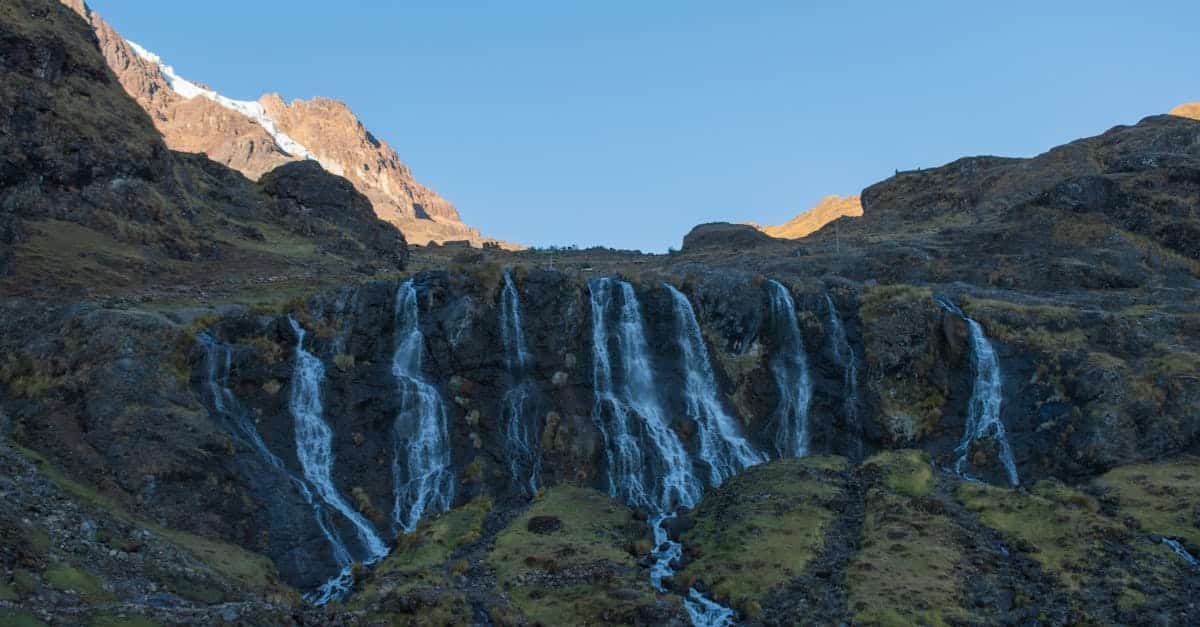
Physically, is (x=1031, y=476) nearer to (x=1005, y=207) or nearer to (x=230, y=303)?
(x=230, y=303)

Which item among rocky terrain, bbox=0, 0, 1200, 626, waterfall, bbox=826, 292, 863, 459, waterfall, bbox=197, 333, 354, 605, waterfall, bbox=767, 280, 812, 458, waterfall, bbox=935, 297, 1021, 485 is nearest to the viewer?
rocky terrain, bbox=0, 0, 1200, 626

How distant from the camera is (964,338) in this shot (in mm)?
68688

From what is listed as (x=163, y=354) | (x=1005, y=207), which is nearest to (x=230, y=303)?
(x=163, y=354)

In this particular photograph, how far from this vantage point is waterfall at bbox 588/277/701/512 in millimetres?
56719

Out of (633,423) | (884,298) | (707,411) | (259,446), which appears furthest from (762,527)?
(884,298)

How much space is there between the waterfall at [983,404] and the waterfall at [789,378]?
11.1 metres

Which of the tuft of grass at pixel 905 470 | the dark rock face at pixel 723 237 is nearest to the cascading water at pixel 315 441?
the tuft of grass at pixel 905 470

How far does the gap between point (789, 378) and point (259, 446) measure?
128 feet

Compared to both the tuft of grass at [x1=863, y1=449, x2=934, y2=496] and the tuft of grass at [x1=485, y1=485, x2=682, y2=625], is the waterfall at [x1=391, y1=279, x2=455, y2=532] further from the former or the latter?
the tuft of grass at [x1=863, y1=449, x2=934, y2=496]

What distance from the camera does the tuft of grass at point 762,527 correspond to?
4034cm

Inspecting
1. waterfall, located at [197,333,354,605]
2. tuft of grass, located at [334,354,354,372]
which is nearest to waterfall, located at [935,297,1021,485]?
waterfall, located at [197,333,354,605]

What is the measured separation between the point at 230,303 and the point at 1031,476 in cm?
5724

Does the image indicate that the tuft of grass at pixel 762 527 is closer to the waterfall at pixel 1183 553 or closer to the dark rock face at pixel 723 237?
the waterfall at pixel 1183 553

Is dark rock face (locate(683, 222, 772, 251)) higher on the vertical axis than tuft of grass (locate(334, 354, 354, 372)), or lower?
higher
